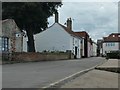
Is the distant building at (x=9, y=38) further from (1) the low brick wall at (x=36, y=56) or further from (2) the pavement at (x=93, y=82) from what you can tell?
(2) the pavement at (x=93, y=82)

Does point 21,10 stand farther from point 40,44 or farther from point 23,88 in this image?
point 23,88

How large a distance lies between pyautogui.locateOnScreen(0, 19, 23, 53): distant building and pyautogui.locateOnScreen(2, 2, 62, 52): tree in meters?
8.19

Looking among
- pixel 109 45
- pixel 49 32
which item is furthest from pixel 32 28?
pixel 109 45

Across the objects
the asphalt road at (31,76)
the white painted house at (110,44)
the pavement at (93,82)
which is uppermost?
the white painted house at (110,44)

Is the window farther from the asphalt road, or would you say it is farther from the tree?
the asphalt road

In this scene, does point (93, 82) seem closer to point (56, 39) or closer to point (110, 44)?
point (56, 39)

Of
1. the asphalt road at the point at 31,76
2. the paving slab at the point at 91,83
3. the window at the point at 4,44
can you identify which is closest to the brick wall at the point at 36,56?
the window at the point at 4,44

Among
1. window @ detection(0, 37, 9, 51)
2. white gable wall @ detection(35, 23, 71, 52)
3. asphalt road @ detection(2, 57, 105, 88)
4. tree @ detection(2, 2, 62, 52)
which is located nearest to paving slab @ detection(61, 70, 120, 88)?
asphalt road @ detection(2, 57, 105, 88)

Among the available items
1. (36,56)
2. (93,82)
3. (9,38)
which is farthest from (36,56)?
(93,82)

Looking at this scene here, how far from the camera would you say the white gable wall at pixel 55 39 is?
75.1 m

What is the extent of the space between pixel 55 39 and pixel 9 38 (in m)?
31.1

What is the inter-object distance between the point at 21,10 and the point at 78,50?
31.5 meters

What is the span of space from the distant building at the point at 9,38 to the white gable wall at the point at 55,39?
1053 inches

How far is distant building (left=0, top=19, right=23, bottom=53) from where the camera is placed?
43.4 meters
